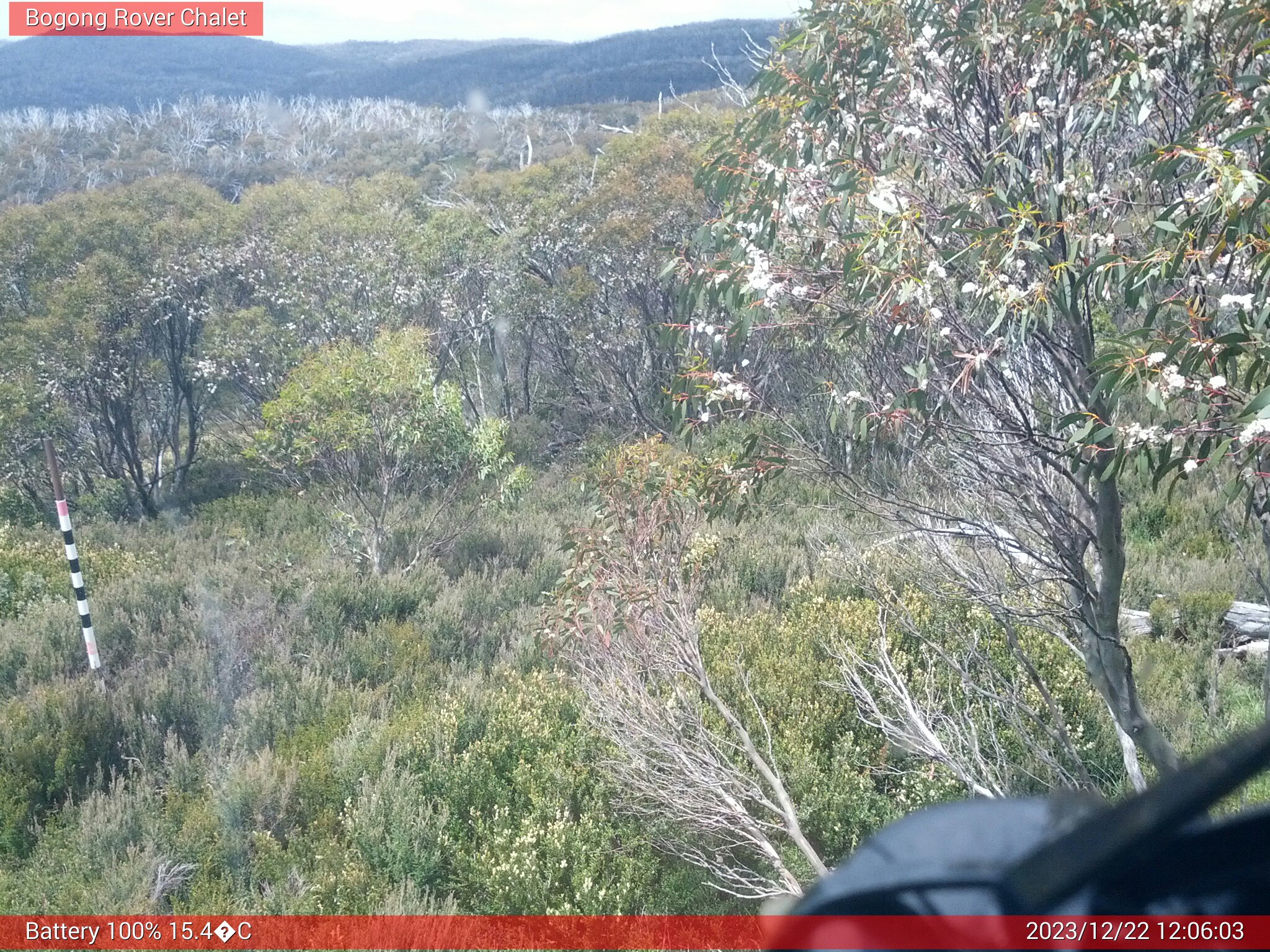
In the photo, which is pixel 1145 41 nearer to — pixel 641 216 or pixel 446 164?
pixel 641 216

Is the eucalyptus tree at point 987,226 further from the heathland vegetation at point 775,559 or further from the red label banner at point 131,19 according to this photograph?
the red label banner at point 131,19

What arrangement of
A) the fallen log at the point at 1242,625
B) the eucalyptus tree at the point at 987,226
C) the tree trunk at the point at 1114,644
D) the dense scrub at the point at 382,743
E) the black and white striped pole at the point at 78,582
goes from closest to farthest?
the eucalyptus tree at the point at 987,226, the tree trunk at the point at 1114,644, the dense scrub at the point at 382,743, the black and white striped pole at the point at 78,582, the fallen log at the point at 1242,625

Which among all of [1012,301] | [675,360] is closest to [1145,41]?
[1012,301]

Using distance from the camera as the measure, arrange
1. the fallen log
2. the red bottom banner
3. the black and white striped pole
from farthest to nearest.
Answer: the fallen log
the black and white striped pole
the red bottom banner

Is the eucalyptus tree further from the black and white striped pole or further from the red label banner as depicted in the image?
the black and white striped pole

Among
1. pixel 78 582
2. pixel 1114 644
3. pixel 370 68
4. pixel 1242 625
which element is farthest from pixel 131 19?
pixel 370 68

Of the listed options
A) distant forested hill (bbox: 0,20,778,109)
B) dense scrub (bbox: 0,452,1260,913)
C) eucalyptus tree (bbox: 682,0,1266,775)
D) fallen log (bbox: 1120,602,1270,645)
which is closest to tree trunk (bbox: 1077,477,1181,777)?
eucalyptus tree (bbox: 682,0,1266,775)

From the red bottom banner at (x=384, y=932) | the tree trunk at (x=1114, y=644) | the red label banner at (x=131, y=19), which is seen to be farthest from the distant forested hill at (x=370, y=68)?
the red bottom banner at (x=384, y=932)
